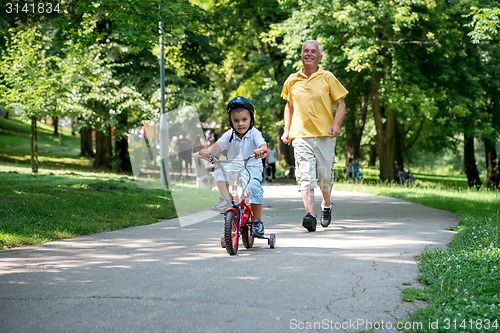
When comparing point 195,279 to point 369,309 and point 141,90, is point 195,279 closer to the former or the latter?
point 369,309

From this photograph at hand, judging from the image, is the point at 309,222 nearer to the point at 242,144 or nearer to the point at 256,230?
the point at 256,230

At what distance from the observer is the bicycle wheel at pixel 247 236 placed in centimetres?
802

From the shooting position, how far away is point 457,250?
7.50 meters

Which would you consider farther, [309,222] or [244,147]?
[309,222]

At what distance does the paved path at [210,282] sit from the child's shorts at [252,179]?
0.55 metres

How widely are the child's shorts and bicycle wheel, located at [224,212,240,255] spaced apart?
0.41 m

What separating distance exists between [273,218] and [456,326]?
7945 millimetres

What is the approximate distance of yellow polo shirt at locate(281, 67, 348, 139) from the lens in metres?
10.0

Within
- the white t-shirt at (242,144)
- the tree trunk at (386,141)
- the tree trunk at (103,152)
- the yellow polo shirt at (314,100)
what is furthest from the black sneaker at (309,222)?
the tree trunk at (103,152)

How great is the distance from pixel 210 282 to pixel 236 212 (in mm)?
1680

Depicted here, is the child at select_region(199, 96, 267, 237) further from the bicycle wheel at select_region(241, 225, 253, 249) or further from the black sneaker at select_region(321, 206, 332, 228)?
the black sneaker at select_region(321, 206, 332, 228)

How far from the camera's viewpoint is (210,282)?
6.07 m

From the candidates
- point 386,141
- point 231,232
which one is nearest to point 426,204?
point 231,232

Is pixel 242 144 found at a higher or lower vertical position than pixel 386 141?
lower
